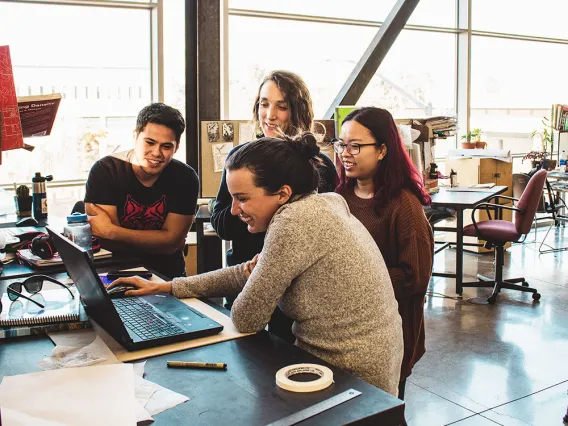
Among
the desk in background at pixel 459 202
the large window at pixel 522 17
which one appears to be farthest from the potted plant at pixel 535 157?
the desk in background at pixel 459 202

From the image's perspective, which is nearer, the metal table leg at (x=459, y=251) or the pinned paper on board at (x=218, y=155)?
the pinned paper on board at (x=218, y=155)

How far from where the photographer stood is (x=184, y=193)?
2865 millimetres

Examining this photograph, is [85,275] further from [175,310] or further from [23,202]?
[23,202]

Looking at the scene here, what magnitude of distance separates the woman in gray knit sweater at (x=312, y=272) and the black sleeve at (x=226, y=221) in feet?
2.32

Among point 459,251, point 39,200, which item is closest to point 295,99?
point 39,200

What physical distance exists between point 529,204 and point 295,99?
3027 millimetres

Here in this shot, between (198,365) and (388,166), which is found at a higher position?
(388,166)

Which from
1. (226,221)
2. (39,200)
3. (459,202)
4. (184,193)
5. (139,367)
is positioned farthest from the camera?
(459,202)

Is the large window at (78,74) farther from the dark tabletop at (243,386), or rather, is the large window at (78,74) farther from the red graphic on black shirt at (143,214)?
the dark tabletop at (243,386)

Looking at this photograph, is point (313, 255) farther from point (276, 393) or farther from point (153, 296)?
point (153, 296)

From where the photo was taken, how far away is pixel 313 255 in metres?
1.55

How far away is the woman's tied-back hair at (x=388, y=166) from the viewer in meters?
2.20

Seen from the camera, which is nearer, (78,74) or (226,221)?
(226,221)

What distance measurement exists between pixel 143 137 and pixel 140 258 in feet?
Answer: 1.68
